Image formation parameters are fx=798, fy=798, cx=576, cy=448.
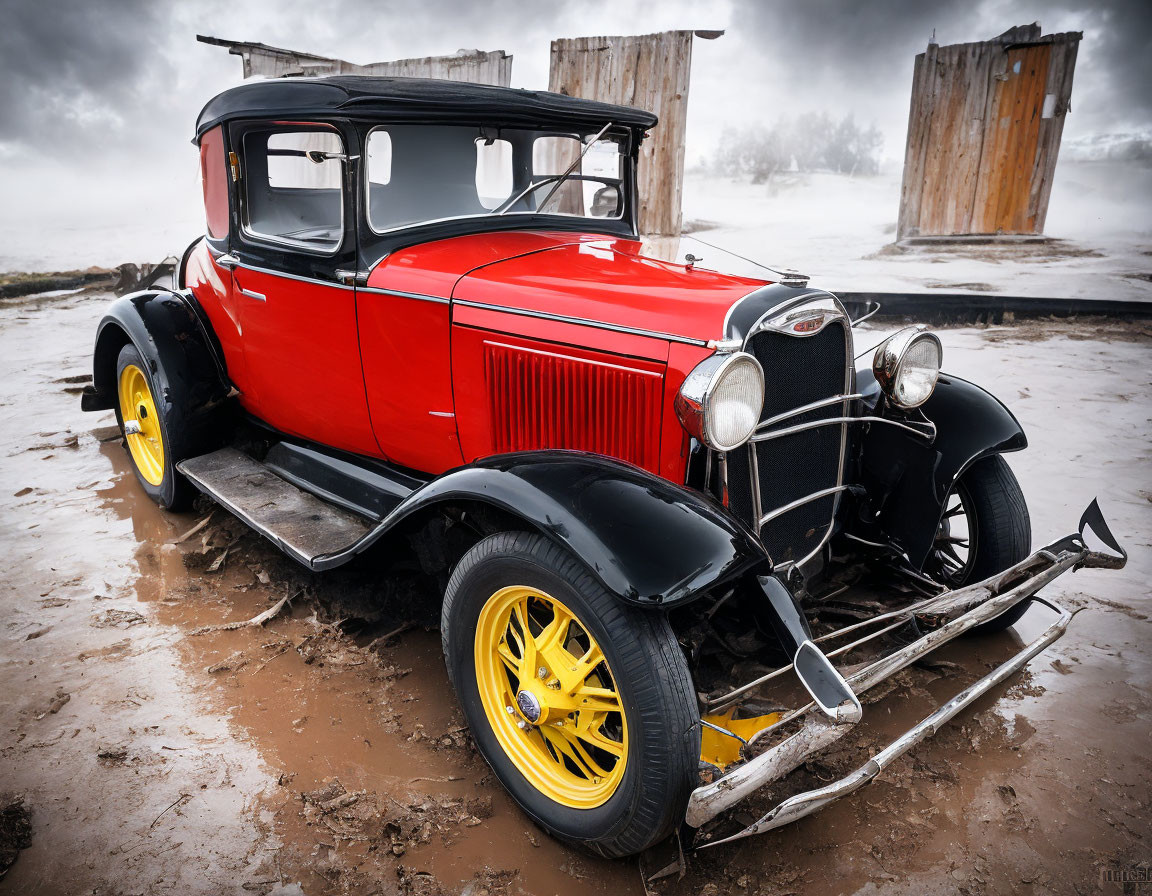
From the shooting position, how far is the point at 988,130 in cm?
977

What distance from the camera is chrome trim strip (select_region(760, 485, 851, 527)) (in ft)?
7.72

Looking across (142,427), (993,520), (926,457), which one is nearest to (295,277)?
(142,427)

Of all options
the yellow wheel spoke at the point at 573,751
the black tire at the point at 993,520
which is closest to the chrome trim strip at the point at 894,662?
the black tire at the point at 993,520

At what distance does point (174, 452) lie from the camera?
3.64 metres

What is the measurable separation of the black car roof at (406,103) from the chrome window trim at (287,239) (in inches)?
3.2

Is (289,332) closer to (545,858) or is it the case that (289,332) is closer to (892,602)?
(545,858)

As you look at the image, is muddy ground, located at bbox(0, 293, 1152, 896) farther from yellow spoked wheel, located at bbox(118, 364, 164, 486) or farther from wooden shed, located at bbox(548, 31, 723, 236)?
wooden shed, located at bbox(548, 31, 723, 236)

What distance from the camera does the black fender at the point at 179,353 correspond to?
3.58 metres

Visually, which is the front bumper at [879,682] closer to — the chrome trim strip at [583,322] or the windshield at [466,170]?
the chrome trim strip at [583,322]

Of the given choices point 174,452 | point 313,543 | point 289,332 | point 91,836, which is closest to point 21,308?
point 174,452

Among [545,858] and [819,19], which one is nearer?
[545,858]

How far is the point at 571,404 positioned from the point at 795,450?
701 mm

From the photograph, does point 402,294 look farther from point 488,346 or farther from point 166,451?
point 166,451

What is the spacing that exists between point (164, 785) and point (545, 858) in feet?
3.59
